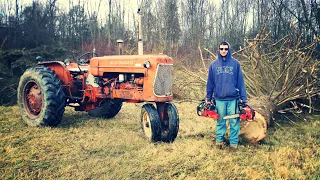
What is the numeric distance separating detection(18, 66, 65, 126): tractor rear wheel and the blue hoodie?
2.94m

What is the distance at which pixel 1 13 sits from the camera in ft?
65.9

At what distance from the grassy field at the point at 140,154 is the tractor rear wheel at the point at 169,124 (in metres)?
0.16

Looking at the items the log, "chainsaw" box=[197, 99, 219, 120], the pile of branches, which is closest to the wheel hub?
"chainsaw" box=[197, 99, 219, 120]

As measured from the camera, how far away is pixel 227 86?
13.9 feet

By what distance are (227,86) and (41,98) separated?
370cm

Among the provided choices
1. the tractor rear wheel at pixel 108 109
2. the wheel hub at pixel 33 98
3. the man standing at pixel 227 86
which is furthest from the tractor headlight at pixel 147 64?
the wheel hub at pixel 33 98

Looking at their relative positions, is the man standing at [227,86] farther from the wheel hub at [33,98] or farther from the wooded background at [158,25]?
the wooded background at [158,25]

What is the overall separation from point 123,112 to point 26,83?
2.51m

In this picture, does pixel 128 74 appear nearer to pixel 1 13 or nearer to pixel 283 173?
pixel 283 173

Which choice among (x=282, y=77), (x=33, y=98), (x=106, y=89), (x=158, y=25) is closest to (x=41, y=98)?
(x=33, y=98)

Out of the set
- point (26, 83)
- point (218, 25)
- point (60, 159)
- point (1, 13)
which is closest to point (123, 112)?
point (26, 83)

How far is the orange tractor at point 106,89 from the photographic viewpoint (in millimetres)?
4664

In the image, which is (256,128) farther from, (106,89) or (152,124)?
(106,89)

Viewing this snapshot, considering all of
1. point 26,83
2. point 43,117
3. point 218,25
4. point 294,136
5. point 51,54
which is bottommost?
point 294,136
